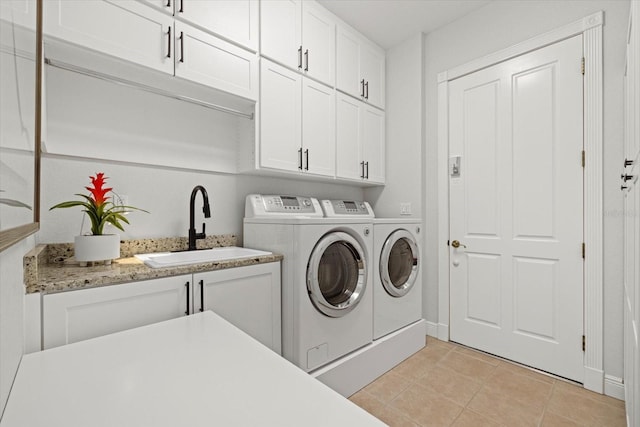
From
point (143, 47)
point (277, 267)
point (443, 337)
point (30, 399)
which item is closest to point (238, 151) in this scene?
point (143, 47)

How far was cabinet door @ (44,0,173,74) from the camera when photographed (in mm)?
1280

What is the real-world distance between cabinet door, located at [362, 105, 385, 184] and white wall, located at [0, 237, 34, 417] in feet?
8.15

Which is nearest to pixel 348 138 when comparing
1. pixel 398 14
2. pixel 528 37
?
pixel 398 14

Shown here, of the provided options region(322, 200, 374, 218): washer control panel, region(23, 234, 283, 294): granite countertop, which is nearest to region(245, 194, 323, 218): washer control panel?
region(322, 200, 374, 218): washer control panel

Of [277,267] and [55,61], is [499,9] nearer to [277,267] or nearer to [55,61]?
[277,267]

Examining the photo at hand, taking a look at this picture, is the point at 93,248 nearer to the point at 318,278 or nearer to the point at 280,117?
the point at 318,278

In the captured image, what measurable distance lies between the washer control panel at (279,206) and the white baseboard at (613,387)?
85.8 inches

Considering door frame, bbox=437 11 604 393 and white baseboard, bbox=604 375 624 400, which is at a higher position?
door frame, bbox=437 11 604 393

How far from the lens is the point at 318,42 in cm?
236

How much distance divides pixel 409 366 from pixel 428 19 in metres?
2.91

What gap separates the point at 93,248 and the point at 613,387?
3.00 meters

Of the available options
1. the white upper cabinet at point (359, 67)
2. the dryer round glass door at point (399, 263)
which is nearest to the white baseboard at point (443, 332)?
the dryer round glass door at point (399, 263)

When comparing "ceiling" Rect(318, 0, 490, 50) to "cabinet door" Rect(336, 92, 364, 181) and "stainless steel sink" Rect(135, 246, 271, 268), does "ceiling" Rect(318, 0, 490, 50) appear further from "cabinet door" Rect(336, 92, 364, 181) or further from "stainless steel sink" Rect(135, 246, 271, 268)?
"stainless steel sink" Rect(135, 246, 271, 268)

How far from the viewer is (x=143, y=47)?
150 centimetres
